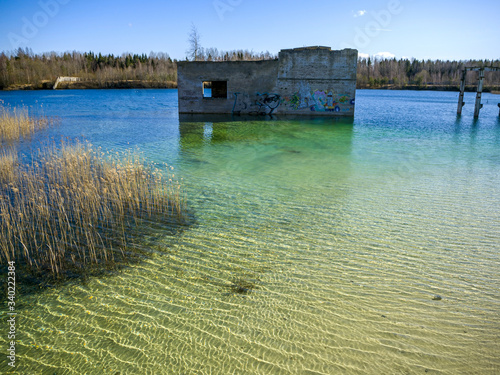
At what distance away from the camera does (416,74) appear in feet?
338

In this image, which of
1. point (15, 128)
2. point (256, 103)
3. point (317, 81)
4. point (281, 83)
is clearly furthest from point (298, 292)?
point (317, 81)

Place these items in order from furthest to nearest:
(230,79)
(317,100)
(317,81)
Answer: (317,100)
(230,79)
(317,81)

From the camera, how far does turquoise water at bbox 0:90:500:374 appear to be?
3.41m

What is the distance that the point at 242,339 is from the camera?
366cm

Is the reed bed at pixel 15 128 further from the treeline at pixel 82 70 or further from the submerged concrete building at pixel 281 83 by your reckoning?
the treeline at pixel 82 70

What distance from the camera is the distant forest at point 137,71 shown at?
7106 cm

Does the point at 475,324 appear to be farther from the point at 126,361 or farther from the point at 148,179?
the point at 148,179

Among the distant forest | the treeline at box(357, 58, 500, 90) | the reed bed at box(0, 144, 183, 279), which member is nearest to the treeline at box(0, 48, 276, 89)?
the distant forest

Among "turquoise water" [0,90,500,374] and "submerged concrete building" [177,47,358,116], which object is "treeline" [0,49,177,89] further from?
"turquoise water" [0,90,500,374]

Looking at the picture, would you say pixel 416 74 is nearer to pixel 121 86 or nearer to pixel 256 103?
pixel 121 86

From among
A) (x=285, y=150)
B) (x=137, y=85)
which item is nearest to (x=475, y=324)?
(x=285, y=150)

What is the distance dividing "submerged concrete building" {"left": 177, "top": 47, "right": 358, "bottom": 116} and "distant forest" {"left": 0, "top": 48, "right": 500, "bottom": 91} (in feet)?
124

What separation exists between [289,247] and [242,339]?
7.27ft

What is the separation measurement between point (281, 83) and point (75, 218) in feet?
63.8
